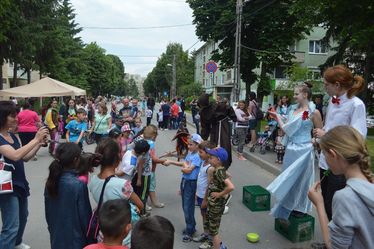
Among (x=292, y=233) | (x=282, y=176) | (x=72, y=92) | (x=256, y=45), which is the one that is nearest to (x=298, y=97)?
(x=282, y=176)

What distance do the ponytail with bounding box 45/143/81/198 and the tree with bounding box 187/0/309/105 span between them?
21.4m

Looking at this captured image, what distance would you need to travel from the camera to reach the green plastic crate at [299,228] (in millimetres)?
4992

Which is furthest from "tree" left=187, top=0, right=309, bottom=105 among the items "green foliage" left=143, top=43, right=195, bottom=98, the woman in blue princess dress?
"green foliage" left=143, top=43, right=195, bottom=98

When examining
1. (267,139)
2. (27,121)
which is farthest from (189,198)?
(267,139)

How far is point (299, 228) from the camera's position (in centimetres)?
501

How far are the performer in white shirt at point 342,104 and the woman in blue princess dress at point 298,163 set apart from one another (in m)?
0.91

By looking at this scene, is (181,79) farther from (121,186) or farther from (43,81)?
(121,186)

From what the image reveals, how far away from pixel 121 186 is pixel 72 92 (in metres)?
17.5

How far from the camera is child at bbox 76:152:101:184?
10.8ft

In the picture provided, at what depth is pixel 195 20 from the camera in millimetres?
25578

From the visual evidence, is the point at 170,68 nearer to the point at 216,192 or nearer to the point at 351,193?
the point at 216,192

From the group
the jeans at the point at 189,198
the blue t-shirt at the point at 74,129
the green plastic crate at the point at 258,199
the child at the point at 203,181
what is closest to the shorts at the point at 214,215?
the child at the point at 203,181

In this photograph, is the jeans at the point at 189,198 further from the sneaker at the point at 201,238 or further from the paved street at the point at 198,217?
the paved street at the point at 198,217

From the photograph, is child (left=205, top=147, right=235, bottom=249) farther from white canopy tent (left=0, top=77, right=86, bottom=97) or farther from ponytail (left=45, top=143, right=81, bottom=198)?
white canopy tent (left=0, top=77, right=86, bottom=97)
